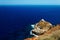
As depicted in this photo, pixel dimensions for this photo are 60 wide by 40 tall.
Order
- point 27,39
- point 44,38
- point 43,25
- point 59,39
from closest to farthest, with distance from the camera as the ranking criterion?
point 59,39 < point 44,38 < point 27,39 < point 43,25

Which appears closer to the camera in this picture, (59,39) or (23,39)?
(59,39)

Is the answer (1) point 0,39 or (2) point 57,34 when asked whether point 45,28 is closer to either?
(1) point 0,39

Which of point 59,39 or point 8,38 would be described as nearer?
point 59,39

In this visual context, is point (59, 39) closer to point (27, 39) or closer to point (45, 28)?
point (27, 39)

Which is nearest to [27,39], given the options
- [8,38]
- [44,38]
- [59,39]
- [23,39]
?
[23,39]

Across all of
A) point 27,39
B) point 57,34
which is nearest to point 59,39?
point 57,34

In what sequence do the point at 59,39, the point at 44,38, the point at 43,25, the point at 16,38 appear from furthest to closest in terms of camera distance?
1. the point at 43,25
2. the point at 16,38
3. the point at 44,38
4. the point at 59,39

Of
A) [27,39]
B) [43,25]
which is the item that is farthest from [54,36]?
[43,25]

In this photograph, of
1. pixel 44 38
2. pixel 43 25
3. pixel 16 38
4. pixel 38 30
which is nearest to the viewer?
pixel 44 38

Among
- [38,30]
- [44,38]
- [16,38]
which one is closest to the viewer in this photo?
[44,38]
